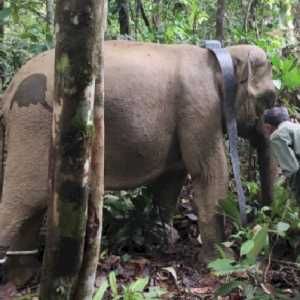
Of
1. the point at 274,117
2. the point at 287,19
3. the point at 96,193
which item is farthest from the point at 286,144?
the point at 287,19

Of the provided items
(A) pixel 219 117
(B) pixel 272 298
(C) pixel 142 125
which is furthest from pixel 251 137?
(B) pixel 272 298

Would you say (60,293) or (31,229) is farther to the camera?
(31,229)

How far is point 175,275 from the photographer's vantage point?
494cm

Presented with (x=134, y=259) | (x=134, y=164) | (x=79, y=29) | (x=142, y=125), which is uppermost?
(x=79, y=29)

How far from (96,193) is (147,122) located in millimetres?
1944

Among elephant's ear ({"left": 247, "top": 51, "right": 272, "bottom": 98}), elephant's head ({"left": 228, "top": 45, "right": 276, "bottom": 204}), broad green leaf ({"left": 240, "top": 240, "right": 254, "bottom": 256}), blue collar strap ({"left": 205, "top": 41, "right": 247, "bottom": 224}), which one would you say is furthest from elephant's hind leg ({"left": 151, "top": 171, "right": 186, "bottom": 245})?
broad green leaf ({"left": 240, "top": 240, "right": 254, "bottom": 256})

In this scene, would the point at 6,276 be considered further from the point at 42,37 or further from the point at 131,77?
the point at 42,37

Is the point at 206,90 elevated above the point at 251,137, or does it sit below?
above

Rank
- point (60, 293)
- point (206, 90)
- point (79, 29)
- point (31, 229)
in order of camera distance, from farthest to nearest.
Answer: point (206, 90), point (31, 229), point (60, 293), point (79, 29)

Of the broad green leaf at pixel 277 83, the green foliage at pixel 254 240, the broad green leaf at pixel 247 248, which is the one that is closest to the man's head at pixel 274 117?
the green foliage at pixel 254 240

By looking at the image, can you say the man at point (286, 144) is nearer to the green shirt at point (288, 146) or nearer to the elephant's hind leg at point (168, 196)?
the green shirt at point (288, 146)

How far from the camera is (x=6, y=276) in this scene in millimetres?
4895

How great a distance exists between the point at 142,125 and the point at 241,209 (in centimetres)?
114

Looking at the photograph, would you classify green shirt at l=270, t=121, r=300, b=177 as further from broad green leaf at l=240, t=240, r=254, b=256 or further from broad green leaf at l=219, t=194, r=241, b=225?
broad green leaf at l=240, t=240, r=254, b=256
